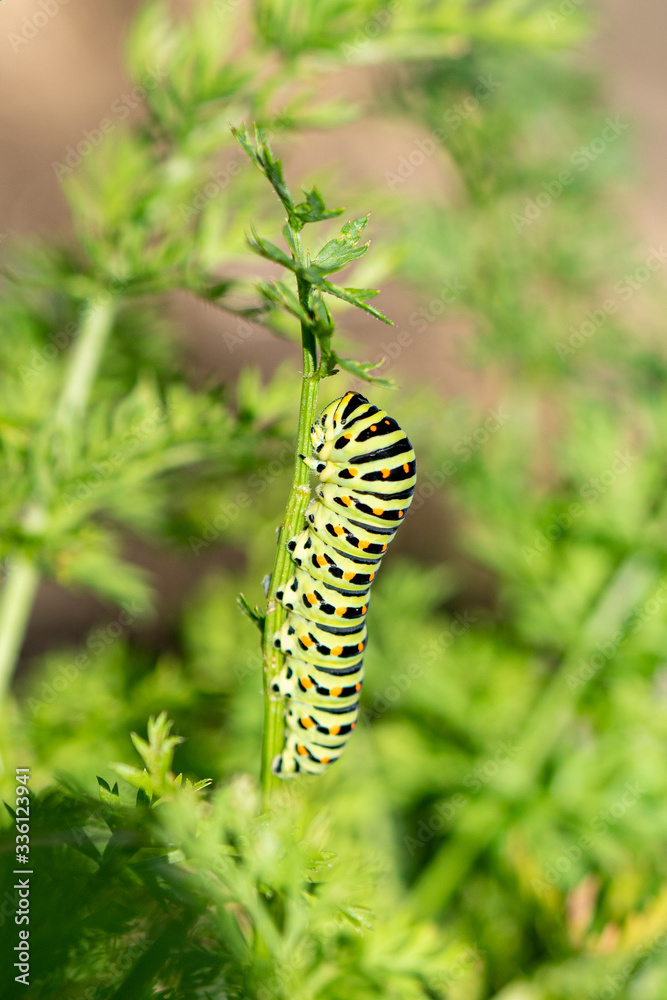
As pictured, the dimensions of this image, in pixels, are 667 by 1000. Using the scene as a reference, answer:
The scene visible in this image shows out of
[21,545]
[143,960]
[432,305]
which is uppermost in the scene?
[21,545]

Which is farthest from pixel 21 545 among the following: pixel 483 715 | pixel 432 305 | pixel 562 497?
pixel 432 305

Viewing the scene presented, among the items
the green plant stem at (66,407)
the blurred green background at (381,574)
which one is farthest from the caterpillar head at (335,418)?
the green plant stem at (66,407)

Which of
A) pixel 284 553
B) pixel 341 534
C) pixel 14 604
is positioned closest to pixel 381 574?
pixel 14 604

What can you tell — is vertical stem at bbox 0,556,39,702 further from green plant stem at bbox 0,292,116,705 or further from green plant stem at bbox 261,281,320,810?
green plant stem at bbox 261,281,320,810

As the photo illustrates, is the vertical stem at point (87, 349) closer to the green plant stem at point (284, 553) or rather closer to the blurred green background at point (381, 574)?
the blurred green background at point (381, 574)

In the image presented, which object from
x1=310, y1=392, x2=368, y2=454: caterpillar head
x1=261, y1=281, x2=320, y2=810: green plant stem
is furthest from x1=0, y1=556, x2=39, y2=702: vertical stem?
x1=261, y1=281, x2=320, y2=810: green plant stem

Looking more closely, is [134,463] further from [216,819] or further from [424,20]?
[424,20]
